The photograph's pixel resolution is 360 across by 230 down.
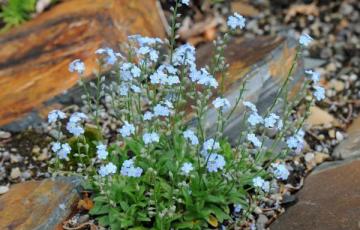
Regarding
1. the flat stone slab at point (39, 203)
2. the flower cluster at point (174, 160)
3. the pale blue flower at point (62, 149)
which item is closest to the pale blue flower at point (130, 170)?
the flower cluster at point (174, 160)

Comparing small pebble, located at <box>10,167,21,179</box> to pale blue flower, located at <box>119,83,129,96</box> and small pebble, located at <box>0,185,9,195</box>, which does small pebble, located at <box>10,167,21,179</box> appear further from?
pale blue flower, located at <box>119,83,129,96</box>

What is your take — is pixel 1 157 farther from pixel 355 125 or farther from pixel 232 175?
pixel 355 125

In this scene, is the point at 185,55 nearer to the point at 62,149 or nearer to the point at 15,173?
the point at 62,149

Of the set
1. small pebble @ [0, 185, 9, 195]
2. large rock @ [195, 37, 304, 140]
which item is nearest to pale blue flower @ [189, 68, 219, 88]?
large rock @ [195, 37, 304, 140]

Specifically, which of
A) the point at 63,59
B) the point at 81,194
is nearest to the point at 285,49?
the point at 63,59

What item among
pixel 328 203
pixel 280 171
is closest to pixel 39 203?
pixel 280 171

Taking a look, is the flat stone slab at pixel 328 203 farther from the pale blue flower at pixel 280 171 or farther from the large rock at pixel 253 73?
the large rock at pixel 253 73

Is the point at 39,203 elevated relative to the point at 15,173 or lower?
lower
